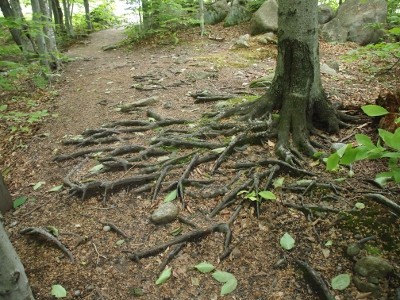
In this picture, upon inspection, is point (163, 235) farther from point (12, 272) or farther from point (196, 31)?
point (196, 31)

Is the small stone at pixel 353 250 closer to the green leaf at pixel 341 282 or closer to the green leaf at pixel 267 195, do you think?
the green leaf at pixel 341 282

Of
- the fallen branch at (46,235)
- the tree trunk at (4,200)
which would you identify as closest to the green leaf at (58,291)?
the fallen branch at (46,235)

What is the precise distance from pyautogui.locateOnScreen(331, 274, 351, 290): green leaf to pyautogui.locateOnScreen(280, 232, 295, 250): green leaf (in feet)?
1.50

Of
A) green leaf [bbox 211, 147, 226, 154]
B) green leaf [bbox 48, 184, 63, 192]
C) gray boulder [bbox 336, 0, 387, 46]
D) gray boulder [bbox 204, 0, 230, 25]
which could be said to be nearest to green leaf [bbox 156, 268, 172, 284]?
green leaf [bbox 211, 147, 226, 154]

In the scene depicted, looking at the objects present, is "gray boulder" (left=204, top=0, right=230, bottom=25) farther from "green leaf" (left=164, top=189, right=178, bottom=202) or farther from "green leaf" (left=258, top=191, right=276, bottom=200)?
"green leaf" (left=258, top=191, right=276, bottom=200)

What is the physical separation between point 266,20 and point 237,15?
2.85 meters

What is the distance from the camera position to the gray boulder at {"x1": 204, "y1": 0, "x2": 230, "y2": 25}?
14.8 meters

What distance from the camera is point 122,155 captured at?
4391 millimetres

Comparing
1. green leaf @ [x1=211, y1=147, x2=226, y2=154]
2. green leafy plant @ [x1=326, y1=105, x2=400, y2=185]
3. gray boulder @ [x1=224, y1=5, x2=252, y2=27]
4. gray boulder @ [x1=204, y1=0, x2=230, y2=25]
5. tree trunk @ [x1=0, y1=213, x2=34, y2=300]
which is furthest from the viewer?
gray boulder @ [x1=204, y1=0, x2=230, y2=25]

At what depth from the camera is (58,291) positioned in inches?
95.0

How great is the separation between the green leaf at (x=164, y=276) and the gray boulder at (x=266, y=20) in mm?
11634

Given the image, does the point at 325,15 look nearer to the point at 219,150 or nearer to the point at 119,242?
the point at 219,150

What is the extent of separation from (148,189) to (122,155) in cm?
114

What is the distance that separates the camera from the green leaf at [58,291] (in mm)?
2377
